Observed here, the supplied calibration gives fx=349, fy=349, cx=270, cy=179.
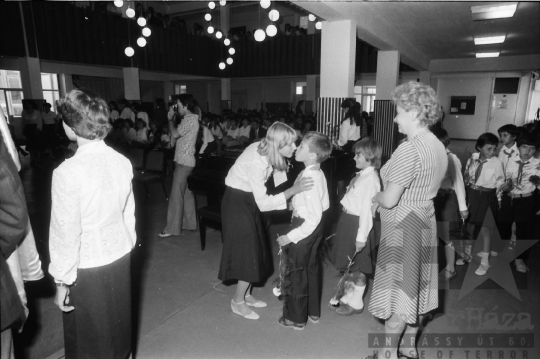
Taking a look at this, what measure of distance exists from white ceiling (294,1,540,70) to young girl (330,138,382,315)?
3.22 meters

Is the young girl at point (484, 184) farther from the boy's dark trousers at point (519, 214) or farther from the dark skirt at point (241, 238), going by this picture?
the dark skirt at point (241, 238)

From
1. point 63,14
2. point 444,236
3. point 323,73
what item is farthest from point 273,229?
point 63,14

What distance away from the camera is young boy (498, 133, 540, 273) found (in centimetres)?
335

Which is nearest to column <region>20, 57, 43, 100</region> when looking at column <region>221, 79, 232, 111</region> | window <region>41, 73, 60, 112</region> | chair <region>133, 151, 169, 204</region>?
window <region>41, 73, 60, 112</region>

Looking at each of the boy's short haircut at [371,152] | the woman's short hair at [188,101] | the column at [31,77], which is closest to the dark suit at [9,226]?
the boy's short haircut at [371,152]

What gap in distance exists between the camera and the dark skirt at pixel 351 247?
2.71 metres

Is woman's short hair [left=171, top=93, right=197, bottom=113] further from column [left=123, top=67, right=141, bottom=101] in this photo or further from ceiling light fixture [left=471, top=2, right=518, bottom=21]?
column [left=123, top=67, right=141, bottom=101]

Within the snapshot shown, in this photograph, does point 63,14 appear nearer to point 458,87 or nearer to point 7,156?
point 7,156

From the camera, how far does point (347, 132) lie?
6.08 metres

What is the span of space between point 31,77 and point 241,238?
1105 cm

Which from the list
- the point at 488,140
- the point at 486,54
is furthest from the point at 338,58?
the point at 486,54

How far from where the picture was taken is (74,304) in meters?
1.66

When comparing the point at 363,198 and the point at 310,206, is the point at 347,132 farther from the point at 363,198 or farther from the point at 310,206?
the point at 310,206

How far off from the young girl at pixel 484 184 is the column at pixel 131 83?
1210 cm
